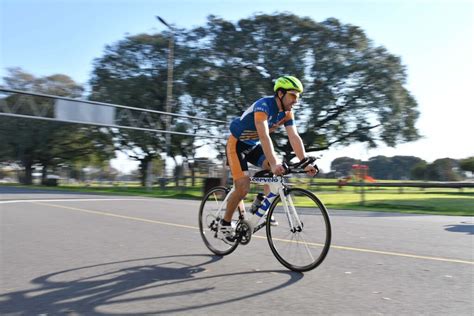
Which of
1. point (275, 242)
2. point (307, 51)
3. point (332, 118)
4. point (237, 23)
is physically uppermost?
point (237, 23)

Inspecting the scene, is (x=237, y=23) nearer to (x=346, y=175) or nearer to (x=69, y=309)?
(x=346, y=175)

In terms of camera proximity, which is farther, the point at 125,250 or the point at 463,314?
the point at 125,250

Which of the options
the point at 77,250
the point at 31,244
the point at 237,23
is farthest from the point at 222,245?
the point at 237,23

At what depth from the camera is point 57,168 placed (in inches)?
2002

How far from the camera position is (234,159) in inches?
201

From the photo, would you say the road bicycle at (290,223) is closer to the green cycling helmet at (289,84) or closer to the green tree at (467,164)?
the green cycling helmet at (289,84)

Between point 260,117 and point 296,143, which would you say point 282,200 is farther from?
point 260,117

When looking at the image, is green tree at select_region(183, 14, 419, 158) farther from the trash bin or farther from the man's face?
the man's face

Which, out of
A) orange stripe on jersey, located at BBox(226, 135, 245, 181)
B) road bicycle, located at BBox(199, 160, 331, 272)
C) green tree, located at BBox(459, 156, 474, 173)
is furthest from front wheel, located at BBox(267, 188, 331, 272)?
green tree, located at BBox(459, 156, 474, 173)

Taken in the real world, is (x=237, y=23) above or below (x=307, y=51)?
above

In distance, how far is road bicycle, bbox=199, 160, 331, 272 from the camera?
4410 mm

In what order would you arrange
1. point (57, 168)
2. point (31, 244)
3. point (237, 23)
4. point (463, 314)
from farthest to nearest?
1. point (57, 168)
2. point (237, 23)
3. point (31, 244)
4. point (463, 314)

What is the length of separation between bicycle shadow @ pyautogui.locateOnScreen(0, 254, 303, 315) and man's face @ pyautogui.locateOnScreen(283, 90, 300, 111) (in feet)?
5.91

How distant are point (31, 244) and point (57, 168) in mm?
48253
